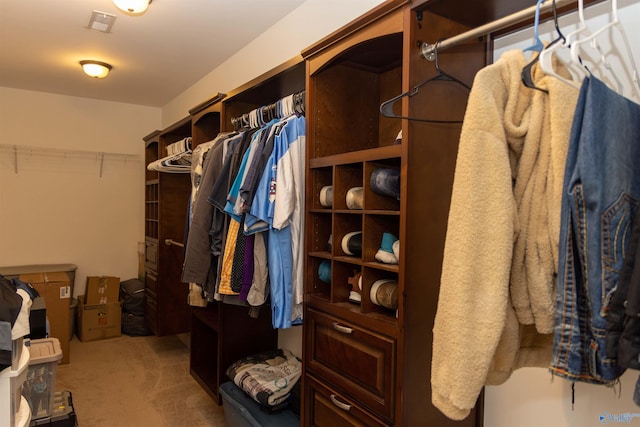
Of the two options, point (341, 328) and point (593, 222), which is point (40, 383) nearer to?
point (341, 328)

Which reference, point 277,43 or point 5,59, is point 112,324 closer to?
point 5,59

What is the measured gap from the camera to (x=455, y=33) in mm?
1340

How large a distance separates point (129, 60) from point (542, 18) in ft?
10.4

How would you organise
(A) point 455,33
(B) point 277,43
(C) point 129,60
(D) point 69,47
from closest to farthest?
(A) point 455,33 → (B) point 277,43 → (D) point 69,47 → (C) point 129,60

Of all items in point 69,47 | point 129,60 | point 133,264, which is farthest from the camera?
point 133,264

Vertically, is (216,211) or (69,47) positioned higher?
(69,47)

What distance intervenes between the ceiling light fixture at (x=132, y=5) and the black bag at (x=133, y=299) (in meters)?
3.03

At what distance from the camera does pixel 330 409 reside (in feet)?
5.09

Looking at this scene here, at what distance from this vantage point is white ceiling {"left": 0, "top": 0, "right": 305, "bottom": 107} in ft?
8.21

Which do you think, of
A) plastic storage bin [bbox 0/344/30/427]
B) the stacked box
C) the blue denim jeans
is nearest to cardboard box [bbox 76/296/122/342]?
the stacked box

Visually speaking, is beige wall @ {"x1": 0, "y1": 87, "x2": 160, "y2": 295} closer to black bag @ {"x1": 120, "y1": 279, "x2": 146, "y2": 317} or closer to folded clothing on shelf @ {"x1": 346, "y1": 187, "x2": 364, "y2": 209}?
black bag @ {"x1": 120, "y1": 279, "x2": 146, "y2": 317}

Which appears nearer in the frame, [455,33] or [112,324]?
[455,33]

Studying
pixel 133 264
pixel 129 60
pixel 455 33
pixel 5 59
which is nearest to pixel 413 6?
pixel 455 33

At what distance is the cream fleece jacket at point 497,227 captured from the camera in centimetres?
87
